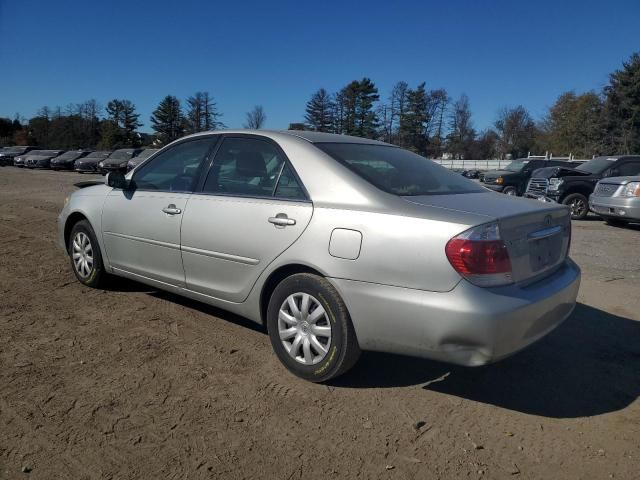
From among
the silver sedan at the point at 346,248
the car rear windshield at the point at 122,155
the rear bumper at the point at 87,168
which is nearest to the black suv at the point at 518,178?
the silver sedan at the point at 346,248

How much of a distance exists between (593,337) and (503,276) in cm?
198

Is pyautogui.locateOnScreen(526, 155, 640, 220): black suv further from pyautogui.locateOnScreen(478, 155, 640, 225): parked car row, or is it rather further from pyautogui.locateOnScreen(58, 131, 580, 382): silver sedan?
pyautogui.locateOnScreen(58, 131, 580, 382): silver sedan

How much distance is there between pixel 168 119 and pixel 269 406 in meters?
75.5

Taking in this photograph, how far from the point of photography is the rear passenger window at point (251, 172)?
339cm

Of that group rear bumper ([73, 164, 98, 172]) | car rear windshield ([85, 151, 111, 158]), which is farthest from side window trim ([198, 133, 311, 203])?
car rear windshield ([85, 151, 111, 158])

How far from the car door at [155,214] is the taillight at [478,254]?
2187 mm

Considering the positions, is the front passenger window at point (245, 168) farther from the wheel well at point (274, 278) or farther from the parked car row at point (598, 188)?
the parked car row at point (598, 188)

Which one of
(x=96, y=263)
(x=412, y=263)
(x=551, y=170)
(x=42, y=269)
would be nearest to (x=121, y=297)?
(x=96, y=263)

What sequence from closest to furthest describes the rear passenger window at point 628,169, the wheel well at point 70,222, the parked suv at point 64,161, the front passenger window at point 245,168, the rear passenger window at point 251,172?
the rear passenger window at point 251,172 → the front passenger window at point 245,168 → the wheel well at point 70,222 → the rear passenger window at point 628,169 → the parked suv at point 64,161

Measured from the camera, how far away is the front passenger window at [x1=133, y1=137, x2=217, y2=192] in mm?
4027

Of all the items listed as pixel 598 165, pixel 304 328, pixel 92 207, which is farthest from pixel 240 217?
pixel 598 165

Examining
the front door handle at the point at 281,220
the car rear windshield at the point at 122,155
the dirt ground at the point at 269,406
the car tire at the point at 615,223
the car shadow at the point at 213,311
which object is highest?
the car rear windshield at the point at 122,155

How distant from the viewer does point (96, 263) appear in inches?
186

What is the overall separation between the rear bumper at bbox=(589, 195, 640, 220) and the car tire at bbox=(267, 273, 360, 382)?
9.42 meters
